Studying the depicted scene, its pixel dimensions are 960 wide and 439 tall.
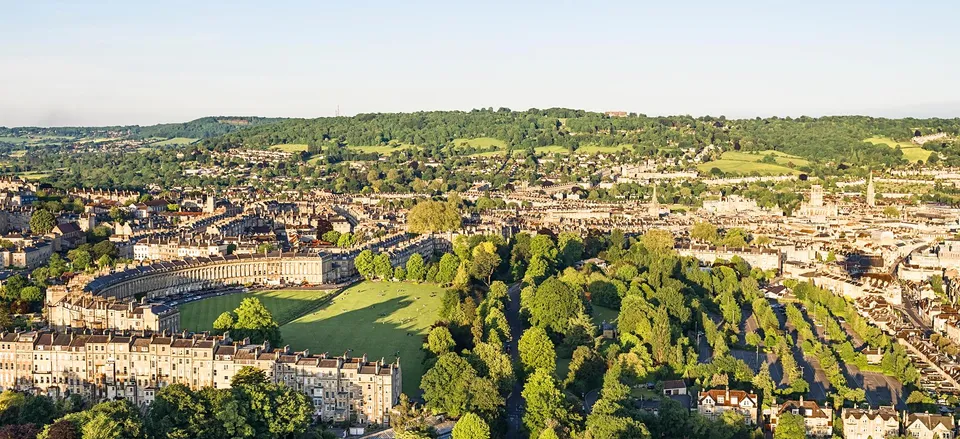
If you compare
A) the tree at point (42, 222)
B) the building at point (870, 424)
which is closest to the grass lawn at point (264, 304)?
the tree at point (42, 222)

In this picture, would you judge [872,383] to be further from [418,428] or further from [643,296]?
[418,428]

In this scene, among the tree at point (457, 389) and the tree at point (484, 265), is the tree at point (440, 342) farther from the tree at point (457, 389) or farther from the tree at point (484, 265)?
the tree at point (484, 265)

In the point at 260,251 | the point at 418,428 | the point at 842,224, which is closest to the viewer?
the point at 418,428

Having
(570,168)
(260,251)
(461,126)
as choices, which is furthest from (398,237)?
(461,126)

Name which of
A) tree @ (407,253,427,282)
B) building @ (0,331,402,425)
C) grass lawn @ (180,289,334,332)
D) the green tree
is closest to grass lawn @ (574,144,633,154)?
tree @ (407,253,427,282)

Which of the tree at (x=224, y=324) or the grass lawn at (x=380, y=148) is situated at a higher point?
the grass lawn at (x=380, y=148)
